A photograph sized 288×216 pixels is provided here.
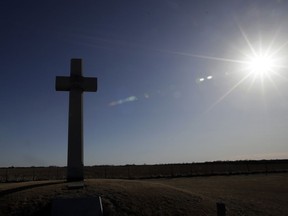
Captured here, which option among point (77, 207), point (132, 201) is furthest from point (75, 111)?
point (77, 207)

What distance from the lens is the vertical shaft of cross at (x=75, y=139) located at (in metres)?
18.3

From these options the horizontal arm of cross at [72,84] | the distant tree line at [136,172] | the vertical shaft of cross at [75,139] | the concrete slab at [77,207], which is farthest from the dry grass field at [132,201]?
the distant tree line at [136,172]

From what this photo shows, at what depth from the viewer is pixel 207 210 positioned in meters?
14.4

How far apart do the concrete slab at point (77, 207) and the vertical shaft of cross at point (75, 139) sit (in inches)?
201

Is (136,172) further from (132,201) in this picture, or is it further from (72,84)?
(132,201)

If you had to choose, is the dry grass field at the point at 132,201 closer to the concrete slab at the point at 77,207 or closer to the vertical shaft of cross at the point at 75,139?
the concrete slab at the point at 77,207

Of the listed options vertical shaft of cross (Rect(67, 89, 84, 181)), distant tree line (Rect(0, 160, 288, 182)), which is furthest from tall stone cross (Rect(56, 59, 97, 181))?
distant tree line (Rect(0, 160, 288, 182))

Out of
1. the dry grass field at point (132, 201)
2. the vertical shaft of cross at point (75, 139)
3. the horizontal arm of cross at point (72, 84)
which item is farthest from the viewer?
the horizontal arm of cross at point (72, 84)

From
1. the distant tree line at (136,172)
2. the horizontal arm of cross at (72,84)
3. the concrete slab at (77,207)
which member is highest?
the horizontal arm of cross at (72,84)

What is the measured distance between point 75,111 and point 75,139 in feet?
4.73

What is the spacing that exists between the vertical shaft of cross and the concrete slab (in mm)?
5102

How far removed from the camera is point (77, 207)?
42.0ft

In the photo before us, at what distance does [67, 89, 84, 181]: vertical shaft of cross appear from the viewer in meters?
18.3

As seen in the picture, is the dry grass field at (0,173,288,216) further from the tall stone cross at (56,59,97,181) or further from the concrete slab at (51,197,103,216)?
the tall stone cross at (56,59,97,181)
